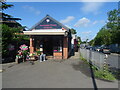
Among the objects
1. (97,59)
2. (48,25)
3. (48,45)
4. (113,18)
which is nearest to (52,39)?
(48,45)

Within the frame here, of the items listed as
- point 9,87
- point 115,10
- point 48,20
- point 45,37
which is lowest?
point 9,87

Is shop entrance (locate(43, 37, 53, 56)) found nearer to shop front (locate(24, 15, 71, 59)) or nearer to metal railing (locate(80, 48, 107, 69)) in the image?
shop front (locate(24, 15, 71, 59))

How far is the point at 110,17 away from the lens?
43312 mm

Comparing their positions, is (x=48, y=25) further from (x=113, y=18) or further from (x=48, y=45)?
(x=113, y=18)

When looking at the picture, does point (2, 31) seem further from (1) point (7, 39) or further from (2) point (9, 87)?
(2) point (9, 87)

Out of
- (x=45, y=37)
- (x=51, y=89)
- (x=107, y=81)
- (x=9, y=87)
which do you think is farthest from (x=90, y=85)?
(x=45, y=37)

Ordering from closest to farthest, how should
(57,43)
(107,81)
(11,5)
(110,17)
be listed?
(107,81), (57,43), (11,5), (110,17)

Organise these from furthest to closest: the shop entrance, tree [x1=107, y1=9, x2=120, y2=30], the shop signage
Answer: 1. tree [x1=107, y1=9, x2=120, y2=30]
2. the shop entrance
3. the shop signage

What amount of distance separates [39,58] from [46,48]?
2.95 meters

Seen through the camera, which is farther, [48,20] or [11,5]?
[11,5]

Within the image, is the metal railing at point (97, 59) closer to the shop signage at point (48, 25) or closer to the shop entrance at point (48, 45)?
the shop signage at point (48, 25)

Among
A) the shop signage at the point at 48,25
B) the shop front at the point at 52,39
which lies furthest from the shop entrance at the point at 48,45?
the shop signage at the point at 48,25

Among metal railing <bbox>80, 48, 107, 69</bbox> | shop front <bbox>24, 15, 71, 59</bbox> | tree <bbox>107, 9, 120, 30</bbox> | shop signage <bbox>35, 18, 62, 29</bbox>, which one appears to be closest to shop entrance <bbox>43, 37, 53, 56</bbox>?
shop front <bbox>24, 15, 71, 59</bbox>

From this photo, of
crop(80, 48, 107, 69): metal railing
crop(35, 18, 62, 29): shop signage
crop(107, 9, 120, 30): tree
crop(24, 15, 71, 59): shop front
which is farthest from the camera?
crop(107, 9, 120, 30): tree
